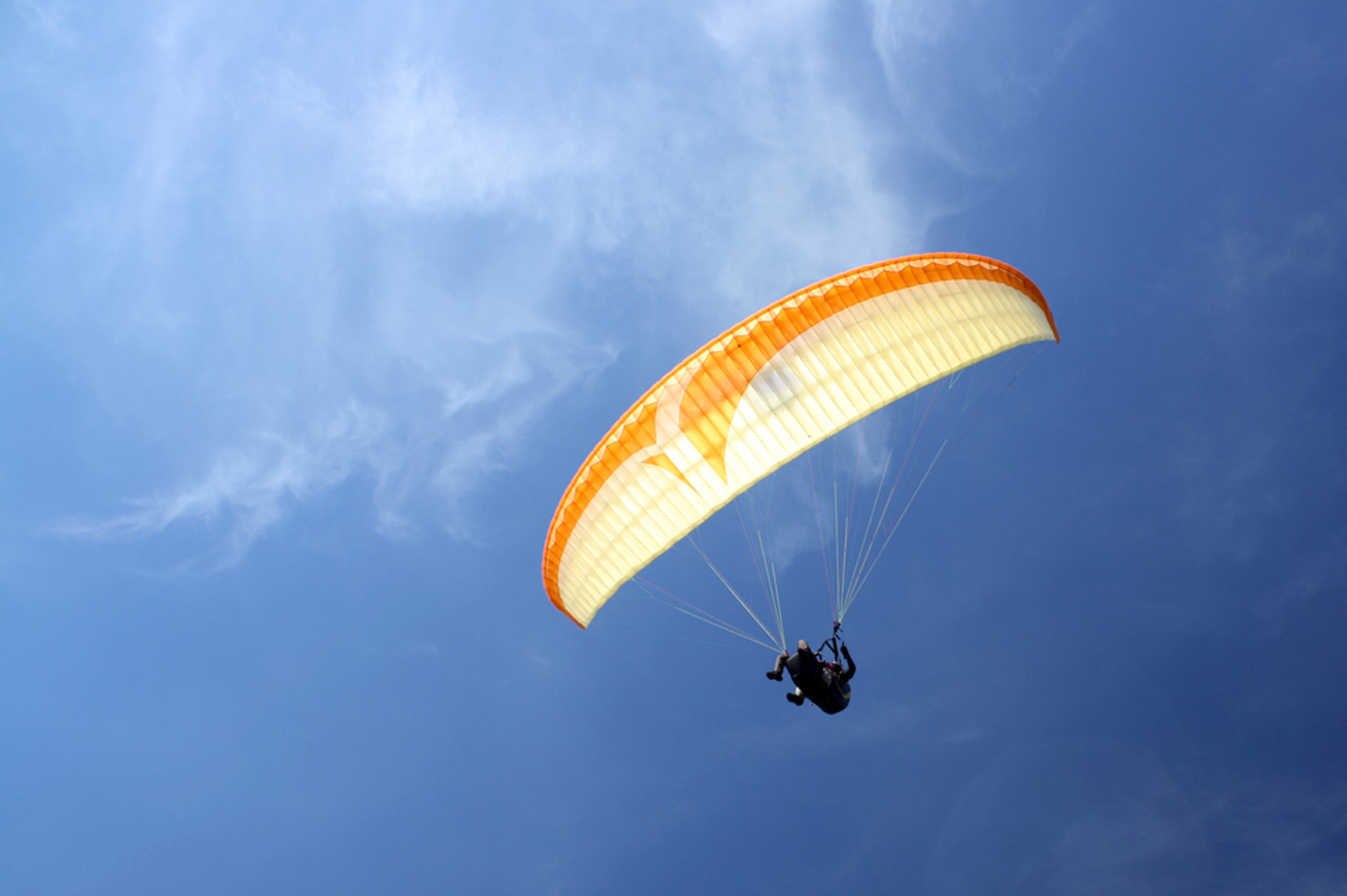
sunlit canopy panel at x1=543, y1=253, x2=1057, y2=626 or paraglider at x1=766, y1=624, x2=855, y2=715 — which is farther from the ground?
sunlit canopy panel at x1=543, y1=253, x2=1057, y2=626

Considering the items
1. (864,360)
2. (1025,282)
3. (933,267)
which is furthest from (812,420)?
(1025,282)

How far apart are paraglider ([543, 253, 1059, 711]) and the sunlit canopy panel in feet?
0.05

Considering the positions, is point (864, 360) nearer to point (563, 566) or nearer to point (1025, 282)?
point (1025, 282)

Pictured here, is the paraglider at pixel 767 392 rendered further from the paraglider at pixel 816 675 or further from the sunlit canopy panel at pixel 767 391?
the paraglider at pixel 816 675

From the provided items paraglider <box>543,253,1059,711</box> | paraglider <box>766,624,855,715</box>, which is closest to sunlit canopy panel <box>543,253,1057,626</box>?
paraglider <box>543,253,1059,711</box>

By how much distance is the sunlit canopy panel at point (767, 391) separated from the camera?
11242mm

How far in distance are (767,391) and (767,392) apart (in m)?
0.01

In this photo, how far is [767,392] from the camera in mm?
11484

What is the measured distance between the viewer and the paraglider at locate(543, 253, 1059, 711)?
36.9 ft

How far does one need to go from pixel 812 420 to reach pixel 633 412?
247 centimetres

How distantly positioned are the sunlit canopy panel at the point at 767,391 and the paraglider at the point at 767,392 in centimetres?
1

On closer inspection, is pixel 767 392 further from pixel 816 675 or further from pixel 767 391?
pixel 816 675

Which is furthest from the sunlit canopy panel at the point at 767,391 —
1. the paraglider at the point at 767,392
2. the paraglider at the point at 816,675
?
the paraglider at the point at 816,675

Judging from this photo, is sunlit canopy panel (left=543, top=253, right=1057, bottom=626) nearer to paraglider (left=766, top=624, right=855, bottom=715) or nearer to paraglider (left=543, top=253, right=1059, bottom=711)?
paraglider (left=543, top=253, right=1059, bottom=711)
